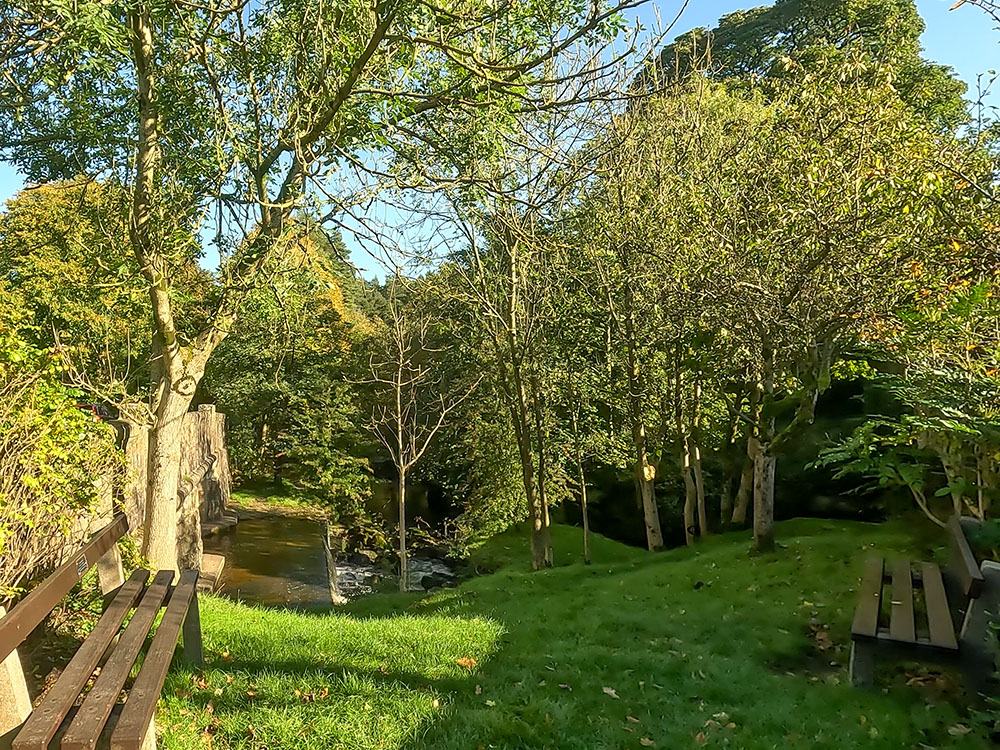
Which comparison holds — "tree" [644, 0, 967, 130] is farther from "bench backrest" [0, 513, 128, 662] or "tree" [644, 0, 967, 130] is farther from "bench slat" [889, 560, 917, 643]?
"bench backrest" [0, 513, 128, 662]

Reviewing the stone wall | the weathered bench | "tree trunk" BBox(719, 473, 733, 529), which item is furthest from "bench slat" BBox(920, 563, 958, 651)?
"tree trunk" BBox(719, 473, 733, 529)

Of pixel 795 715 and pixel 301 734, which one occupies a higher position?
pixel 301 734

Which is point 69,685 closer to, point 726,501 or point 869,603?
point 869,603

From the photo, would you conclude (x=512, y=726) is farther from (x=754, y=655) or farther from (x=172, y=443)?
(x=172, y=443)

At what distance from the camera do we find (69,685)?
9.73ft

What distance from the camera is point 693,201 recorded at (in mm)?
10039

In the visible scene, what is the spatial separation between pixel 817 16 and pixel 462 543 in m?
33.2

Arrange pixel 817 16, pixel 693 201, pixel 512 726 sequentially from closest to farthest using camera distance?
pixel 512 726 < pixel 693 201 < pixel 817 16

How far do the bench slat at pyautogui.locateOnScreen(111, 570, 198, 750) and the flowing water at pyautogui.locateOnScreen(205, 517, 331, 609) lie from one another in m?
5.70

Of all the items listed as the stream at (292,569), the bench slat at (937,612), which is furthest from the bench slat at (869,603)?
the stream at (292,569)

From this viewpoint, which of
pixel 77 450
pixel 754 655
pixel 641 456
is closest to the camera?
pixel 77 450

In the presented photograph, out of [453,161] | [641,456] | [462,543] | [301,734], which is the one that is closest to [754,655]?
[301,734]

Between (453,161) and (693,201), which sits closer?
(453,161)

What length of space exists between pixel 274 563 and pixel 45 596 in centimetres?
1169
